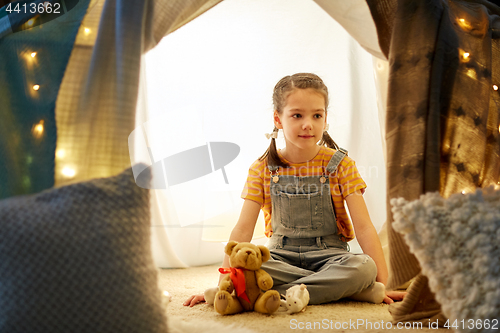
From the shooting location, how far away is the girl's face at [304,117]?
1.36 meters

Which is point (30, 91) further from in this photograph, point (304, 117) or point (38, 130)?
point (304, 117)

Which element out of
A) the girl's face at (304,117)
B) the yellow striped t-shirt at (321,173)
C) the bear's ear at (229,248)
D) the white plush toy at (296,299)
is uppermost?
the girl's face at (304,117)

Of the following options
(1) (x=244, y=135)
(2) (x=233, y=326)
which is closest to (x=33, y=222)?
(2) (x=233, y=326)

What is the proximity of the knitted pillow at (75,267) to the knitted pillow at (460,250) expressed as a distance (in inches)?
21.2

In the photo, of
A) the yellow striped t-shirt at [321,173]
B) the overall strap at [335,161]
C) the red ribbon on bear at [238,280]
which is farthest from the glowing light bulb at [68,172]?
the overall strap at [335,161]

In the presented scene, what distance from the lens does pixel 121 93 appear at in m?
0.83

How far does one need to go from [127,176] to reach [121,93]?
0.19 meters

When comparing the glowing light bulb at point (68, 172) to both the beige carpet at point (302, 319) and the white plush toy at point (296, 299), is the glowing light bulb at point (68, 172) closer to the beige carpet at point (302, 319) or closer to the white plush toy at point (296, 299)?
the beige carpet at point (302, 319)

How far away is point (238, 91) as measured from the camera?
1938 mm

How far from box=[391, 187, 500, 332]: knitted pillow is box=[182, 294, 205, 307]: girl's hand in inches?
25.2

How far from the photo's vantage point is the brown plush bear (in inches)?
39.5

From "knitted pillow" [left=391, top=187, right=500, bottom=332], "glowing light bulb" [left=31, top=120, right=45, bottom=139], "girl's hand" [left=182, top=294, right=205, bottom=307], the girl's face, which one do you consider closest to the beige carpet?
"girl's hand" [left=182, top=294, right=205, bottom=307]

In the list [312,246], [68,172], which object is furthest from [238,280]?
[68,172]

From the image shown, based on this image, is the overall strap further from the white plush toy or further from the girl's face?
the white plush toy
